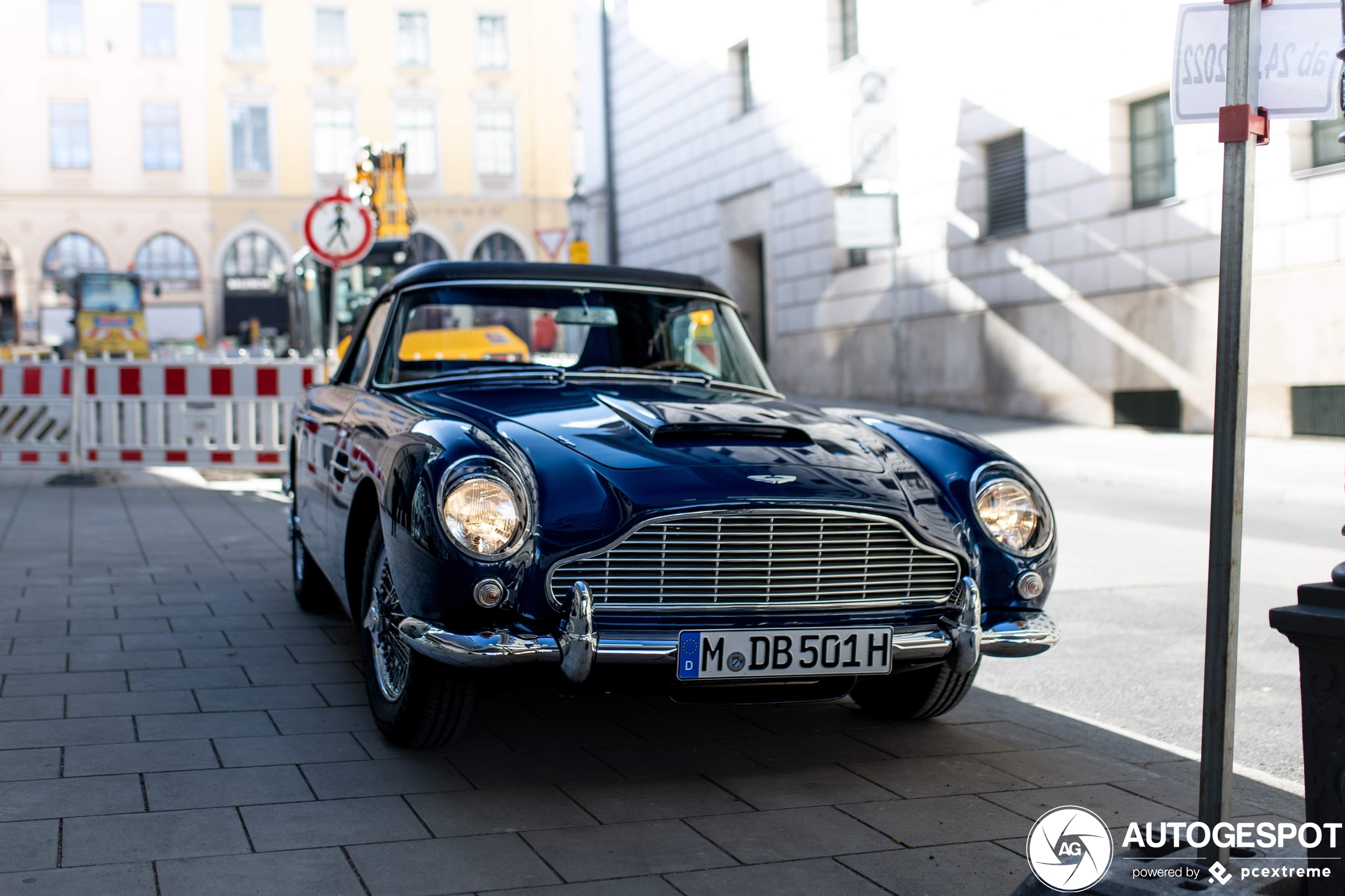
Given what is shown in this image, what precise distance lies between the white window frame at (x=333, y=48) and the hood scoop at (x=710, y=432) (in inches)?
1772

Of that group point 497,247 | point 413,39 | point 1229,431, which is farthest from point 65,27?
point 1229,431

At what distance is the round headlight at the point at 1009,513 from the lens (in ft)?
12.9

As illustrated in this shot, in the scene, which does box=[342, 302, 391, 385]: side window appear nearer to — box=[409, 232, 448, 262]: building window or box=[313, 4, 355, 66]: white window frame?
box=[409, 232, 448, 262]: building window

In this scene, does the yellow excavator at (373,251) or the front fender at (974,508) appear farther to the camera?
the yellow excavator at (373,251)

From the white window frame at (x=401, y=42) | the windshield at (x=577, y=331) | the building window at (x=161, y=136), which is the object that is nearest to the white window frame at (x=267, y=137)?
the building window at (x=161, y=136)

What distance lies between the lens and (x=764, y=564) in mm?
3586

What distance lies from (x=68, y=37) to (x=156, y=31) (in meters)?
2.74

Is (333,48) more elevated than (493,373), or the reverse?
(333,48)

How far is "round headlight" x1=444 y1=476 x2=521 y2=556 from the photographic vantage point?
3.50 m

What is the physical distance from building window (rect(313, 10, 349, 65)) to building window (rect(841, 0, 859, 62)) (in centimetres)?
2805

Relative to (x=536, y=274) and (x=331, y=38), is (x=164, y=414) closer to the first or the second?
(x=536, y=274)

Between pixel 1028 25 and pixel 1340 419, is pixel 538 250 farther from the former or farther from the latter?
pixel 1340 419

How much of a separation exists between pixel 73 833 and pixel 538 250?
44.6m

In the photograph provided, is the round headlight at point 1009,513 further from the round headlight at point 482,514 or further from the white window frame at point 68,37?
the white window frame at point 68,37
